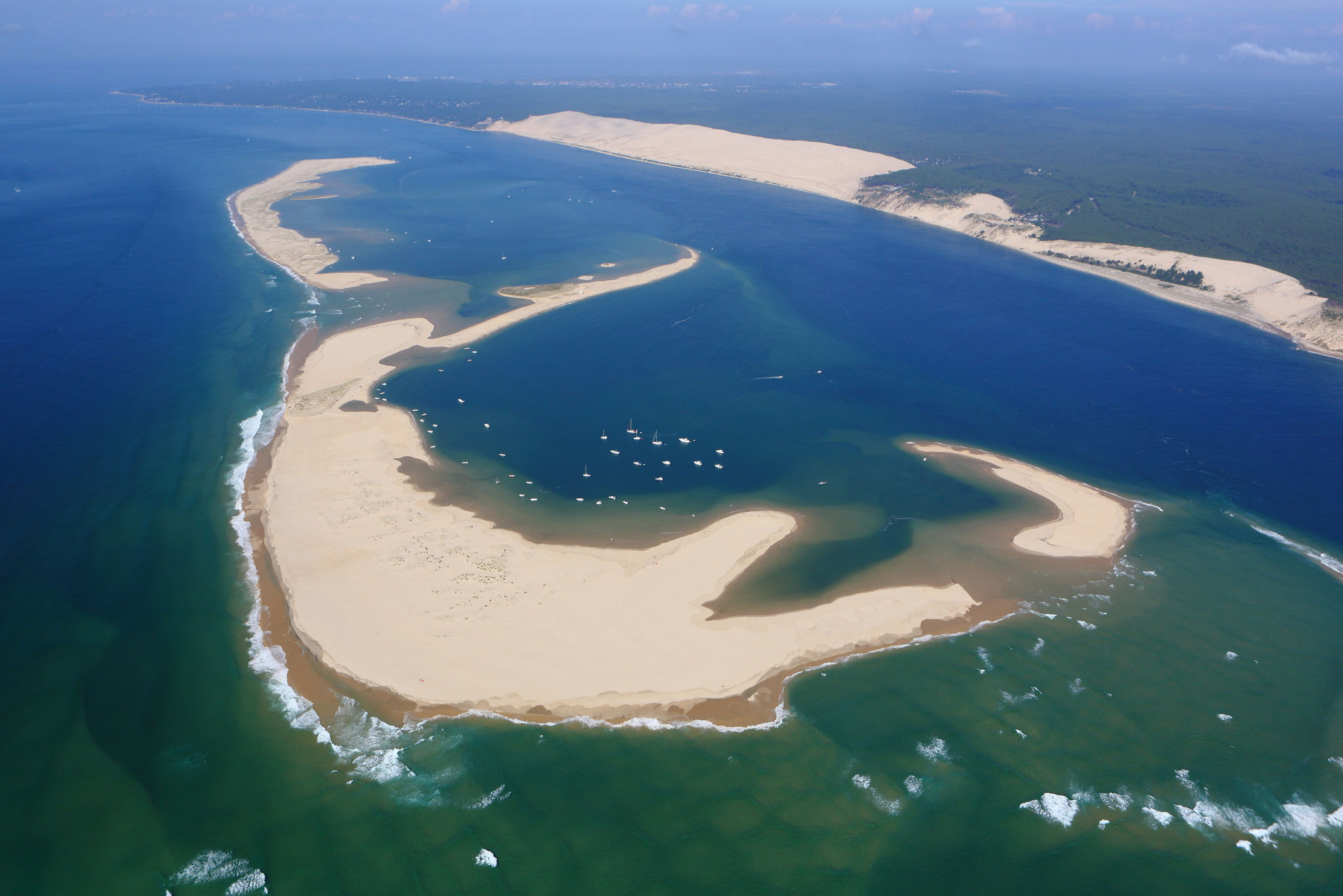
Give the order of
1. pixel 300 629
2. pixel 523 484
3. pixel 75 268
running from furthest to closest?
1. pixel 75 268
2. pixel 523 484
3. pixel 300 629

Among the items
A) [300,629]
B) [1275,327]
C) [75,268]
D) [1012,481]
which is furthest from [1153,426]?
[75,268]

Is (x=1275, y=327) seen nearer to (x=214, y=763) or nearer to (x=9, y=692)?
(x=214, y=763)

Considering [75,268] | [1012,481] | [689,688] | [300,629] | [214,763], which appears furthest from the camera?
Answer: [75,268]

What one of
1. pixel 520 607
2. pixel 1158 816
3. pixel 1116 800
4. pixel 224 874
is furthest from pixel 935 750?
pixel 224 874

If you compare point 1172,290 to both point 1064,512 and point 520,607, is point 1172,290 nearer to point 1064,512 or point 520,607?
point 1064,512

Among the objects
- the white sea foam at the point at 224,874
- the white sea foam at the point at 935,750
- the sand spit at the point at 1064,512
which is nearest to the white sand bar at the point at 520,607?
the white sea foam at the point at 935,750
